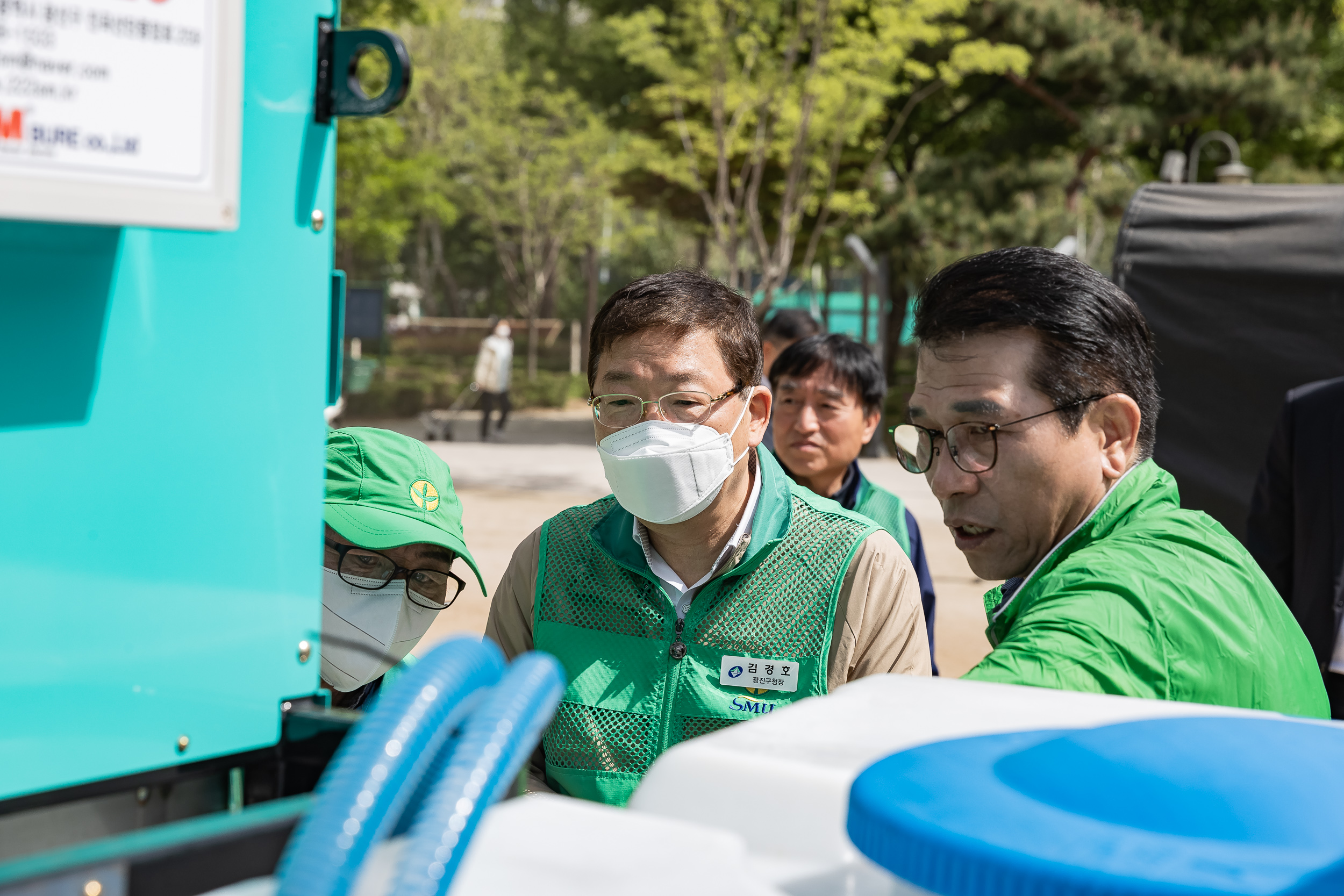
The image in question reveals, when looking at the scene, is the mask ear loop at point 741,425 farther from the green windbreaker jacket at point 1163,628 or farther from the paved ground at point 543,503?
the paved ground at point 543,503

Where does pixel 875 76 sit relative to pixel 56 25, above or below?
above

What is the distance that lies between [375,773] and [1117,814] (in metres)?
0.44

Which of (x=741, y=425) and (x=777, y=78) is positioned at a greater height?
(x=777, y=78)

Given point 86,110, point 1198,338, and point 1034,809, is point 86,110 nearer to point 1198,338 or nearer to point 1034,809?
point 1034,809

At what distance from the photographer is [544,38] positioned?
2711cm

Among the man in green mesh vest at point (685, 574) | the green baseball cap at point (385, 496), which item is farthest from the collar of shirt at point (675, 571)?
the green baseball cap at point (385, 496)

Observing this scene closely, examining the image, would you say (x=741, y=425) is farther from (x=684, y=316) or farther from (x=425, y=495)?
(x=425, y=495)

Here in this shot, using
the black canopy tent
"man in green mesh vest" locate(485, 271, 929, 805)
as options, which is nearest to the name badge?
"man in green mesh vest" locate(485, 271, 929, 805)

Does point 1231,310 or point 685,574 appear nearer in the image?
point 685,574

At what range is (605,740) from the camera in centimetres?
242

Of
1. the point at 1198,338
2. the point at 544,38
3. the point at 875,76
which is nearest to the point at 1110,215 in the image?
the point at 875,76

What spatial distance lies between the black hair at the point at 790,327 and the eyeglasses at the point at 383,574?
11.8 feet

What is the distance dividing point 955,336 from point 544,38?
26834 mm

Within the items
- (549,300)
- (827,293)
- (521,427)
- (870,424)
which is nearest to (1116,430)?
(870,424)
